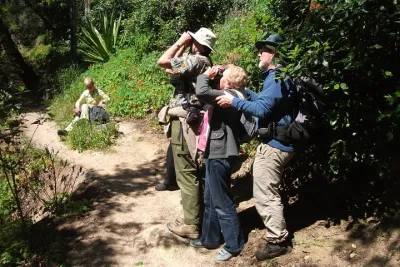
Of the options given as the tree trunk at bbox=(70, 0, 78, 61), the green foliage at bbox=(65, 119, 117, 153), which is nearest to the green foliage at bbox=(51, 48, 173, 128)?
the green foliage at bbox=(65, 119, 117, 153)

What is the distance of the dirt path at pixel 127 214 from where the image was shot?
13.4 feet

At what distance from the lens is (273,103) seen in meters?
3.23

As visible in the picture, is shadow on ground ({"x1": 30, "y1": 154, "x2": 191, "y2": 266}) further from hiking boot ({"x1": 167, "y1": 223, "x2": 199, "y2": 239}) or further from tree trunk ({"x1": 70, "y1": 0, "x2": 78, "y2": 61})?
tree trunk ({"x1": 70, "y1": 0, "x2": 78, "y2": 61})

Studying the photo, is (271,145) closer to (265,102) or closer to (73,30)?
(265,102)

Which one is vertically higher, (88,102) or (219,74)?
(219,74)

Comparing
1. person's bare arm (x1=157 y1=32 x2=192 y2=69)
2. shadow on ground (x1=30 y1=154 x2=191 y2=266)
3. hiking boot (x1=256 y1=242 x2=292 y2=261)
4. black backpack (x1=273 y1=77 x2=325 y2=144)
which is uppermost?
person's bare arm (x1=157 y1=32 x2=192 y2=69)

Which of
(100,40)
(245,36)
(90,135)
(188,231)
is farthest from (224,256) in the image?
(100,40)

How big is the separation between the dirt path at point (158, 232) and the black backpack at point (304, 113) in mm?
963

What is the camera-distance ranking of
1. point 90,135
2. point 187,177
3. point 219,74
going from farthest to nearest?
point 90,135, point 187,177, point 219,74

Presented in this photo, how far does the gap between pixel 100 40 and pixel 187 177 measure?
950 centimetres

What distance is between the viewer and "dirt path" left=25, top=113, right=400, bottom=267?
3396mm

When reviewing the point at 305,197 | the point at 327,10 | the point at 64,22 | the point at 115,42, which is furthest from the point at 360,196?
the point at 64,22

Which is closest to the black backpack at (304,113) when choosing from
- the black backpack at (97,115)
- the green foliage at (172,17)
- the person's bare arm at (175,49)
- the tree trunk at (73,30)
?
the person's bare arm at (175,49)

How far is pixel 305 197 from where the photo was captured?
4.25 metres
